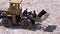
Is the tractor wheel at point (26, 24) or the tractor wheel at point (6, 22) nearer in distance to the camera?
the tractor wheel at point (26, 24)

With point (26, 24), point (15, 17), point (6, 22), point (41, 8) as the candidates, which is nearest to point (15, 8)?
point (15, 17)

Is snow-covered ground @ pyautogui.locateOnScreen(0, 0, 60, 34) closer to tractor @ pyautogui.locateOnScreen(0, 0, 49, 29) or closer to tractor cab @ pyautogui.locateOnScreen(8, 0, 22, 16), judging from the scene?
tractor @ pyautogui.locateOnScreen(0, 0, 49, 29)

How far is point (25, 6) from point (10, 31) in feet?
16.8

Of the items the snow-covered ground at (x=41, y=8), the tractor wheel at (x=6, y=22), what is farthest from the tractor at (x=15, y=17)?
the snow-covered ground at (x=41, y=8)

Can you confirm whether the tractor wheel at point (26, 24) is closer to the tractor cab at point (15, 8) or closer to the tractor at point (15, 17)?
the tractor at point (15, 17)

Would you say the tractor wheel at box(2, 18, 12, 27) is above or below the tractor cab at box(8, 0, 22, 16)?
below

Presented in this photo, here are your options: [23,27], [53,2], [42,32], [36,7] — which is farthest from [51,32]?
[53,2]

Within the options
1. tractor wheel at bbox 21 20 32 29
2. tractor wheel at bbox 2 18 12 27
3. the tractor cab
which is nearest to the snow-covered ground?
tractor wheel at bbox 2 18 12 27

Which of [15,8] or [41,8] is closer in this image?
[15,8]

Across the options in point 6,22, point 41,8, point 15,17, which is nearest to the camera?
point 15,17

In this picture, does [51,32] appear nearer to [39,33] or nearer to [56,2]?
[39,33]

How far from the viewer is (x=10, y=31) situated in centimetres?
1617

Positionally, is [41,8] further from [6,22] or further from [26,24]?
[6,22]

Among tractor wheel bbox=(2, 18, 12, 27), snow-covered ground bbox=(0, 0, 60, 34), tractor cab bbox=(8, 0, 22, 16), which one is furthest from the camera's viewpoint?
tractor wheel bbox=(2, 18, 12, 27)
